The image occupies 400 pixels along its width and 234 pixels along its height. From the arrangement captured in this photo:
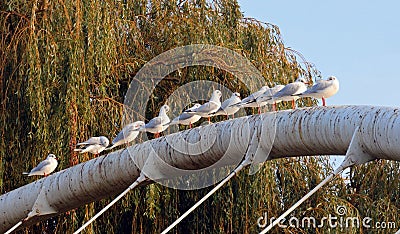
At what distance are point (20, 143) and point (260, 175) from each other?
2.19m

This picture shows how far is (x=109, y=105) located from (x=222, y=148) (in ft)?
10.1

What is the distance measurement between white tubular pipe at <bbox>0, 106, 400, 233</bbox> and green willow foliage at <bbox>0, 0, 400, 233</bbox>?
3.97ft

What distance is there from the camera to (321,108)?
5.13m

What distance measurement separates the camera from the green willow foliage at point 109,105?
322 inches

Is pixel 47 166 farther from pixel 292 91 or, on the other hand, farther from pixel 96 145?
pixel 292 91

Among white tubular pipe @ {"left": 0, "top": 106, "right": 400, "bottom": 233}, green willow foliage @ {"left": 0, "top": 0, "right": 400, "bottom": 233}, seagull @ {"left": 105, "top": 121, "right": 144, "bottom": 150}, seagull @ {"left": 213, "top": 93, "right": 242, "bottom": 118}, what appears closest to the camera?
white tubular pipe @ {"left": 0, "top": 106, "right": 400, "bottom": 233}

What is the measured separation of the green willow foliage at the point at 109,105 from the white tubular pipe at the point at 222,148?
121 cm

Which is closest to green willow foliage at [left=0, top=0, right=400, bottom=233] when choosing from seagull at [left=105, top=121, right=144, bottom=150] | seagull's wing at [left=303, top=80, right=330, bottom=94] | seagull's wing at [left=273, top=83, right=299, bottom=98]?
seagull at [left=105, top=121, right=144, bottom=150]

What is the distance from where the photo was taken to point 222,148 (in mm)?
5773

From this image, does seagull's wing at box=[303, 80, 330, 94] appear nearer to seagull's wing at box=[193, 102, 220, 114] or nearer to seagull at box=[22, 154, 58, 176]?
seagull's wing at box=[193, 102, 220, 114]

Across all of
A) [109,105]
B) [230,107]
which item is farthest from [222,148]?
[109,105]

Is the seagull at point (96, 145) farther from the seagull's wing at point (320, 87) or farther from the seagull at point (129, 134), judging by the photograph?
the seagull's wing at point (320, 87)

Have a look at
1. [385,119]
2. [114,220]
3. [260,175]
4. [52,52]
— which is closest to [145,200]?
[114,220]

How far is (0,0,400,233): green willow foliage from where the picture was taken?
8.19 m
